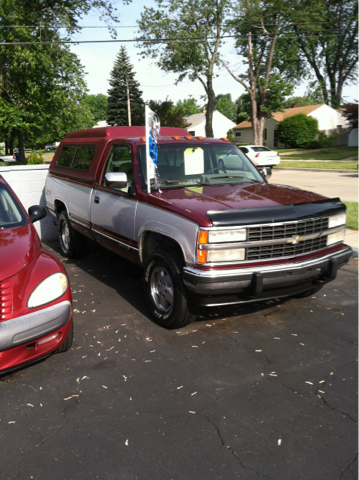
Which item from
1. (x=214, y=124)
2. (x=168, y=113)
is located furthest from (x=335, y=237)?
(x=214, y=124)

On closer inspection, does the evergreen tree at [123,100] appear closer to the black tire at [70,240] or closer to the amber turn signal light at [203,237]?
the black tire at [70,240]

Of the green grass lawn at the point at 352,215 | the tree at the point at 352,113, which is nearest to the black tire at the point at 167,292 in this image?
the green grass lawn at the point at 352,215

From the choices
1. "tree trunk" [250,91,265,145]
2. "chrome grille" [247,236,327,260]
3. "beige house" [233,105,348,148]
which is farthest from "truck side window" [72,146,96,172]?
"beige house" [233,105,348,148]

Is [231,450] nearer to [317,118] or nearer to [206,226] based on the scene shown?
[206,226]

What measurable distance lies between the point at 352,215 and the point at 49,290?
7893mm

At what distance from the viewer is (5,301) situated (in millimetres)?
3279

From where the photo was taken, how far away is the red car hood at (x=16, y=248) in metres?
3.50

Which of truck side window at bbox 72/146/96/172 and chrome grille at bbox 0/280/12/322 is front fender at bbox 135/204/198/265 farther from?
truck side window at bbox 72/146/96/172

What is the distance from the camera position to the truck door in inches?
202

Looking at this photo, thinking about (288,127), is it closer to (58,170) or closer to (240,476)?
(58,170)

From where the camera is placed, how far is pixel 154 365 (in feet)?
12.5

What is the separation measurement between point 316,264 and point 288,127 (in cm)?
4525

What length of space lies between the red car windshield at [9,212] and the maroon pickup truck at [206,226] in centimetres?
100

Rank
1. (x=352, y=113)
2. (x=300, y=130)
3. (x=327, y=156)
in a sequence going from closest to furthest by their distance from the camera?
(x=327, y=156), (x=352, y=113), (x=300, y=130)
